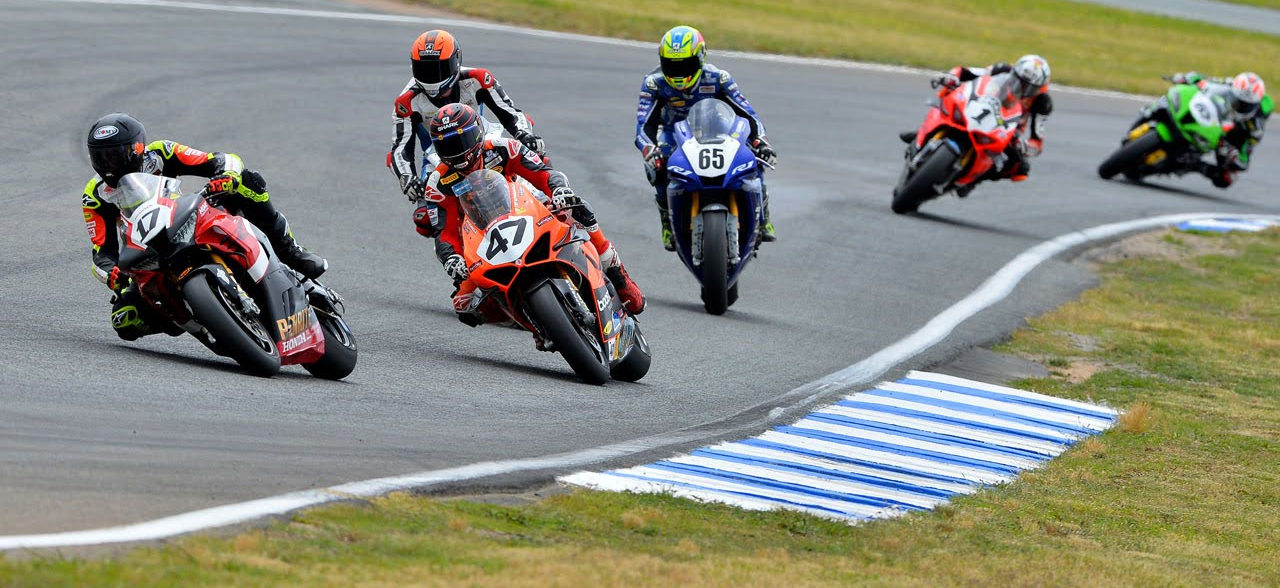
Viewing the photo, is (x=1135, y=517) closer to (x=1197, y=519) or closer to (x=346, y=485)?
(x=1197, y=519)

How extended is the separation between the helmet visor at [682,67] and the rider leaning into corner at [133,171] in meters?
4.43

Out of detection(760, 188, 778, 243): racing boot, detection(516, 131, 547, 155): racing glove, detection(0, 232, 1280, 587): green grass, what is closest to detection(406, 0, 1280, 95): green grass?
detection(760, 188, 778, 243): racing boot

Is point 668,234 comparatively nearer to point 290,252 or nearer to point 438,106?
point 438,106

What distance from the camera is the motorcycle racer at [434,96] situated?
12.0 m

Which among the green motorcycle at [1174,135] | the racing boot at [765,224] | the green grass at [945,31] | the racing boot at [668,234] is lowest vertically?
the green grass at [945,31]

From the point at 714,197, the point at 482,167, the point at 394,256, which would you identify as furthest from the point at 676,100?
the point at 482,167

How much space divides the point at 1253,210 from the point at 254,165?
43.8 ft

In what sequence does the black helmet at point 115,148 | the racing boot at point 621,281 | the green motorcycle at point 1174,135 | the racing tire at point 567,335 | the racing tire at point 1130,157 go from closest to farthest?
the black helmet at point 115,148, the racing tire at point 567,335, the racing boot at point 621,281, the green motorcycle at point 1174,135, the racing tire at point 1130,157

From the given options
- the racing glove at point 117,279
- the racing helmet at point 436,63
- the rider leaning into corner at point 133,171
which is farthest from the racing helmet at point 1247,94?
the racing glove at point 117,279

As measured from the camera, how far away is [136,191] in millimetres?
8617

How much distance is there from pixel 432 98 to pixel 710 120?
85.8 inches

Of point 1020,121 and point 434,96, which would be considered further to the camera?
point 1020,121

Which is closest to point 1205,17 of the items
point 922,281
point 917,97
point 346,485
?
point 917,97

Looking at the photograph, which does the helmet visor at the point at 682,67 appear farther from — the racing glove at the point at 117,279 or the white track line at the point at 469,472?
the racing glove at the point at 117,279
